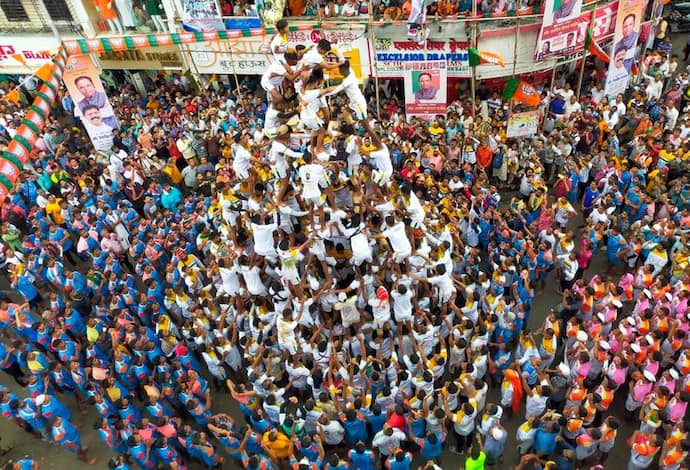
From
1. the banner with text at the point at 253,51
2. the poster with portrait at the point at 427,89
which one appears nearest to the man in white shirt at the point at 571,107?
the poster with portrait at the point at 427,89

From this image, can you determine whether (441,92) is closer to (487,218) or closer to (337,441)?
(487,218)

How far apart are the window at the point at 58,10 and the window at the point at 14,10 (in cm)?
88

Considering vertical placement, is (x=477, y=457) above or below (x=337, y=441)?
above

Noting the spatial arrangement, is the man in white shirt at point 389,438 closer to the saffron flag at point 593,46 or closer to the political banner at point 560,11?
the political banner at point 560,11

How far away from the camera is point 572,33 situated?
1384 centimetres

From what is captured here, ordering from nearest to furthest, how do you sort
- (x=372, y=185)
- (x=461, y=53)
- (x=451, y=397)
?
1. (x=451, y=397)
2. (x=372, y=185)
3. (x=461, y=53)

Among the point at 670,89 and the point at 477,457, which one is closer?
the point at 477,457

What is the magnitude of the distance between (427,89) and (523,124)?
2.73 metres

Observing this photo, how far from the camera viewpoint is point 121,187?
1362cm

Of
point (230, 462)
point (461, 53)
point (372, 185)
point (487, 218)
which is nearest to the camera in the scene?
point (372, 185)

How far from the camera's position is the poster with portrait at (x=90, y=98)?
1404 cm

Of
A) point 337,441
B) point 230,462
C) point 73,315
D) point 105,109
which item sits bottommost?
point 230,462

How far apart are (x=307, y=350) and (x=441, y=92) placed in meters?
8.34

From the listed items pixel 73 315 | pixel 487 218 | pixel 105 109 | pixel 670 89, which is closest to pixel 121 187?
Result: pixel 105 109
